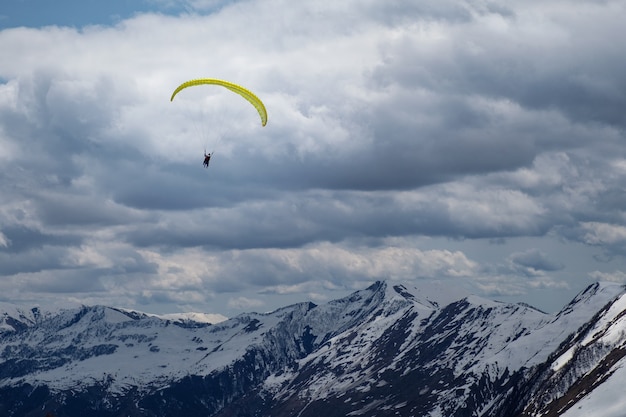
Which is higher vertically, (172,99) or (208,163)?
(172,99)

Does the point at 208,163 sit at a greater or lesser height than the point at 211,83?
lesser
